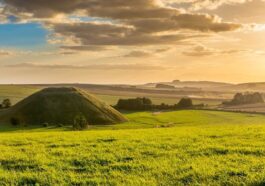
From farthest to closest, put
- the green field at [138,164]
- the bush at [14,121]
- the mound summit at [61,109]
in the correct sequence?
1. the mound summit at [61,109]
2. the bush at [14,121]
3. the green field at [138,164]

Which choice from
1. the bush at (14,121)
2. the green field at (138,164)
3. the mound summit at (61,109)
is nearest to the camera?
the green field at (138,164)

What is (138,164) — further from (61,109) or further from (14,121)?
(61,109)

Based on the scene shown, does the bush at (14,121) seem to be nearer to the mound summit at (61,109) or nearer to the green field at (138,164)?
the mound summit at (61,109)

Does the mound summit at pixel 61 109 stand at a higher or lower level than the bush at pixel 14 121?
higher

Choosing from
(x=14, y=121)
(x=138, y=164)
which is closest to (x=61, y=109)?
(x=14, y=121)

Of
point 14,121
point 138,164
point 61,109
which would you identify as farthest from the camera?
point 61,109

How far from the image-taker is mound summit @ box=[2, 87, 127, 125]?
110875mm

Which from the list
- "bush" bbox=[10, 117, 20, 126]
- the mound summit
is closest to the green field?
"bush" bbox=[10, 117, 20, 126]

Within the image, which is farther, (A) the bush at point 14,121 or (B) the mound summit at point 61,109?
(B) the mound summit at point 61,109

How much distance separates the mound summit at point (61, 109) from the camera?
364 ft

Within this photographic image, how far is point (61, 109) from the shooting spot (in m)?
116

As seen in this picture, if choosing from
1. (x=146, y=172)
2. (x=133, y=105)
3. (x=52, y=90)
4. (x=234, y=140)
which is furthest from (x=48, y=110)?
(x=146, y=172)

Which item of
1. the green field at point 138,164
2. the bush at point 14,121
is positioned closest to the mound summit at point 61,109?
the bush at point 14,121

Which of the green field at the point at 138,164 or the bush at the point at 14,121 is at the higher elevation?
the green field at the point at 138,164
